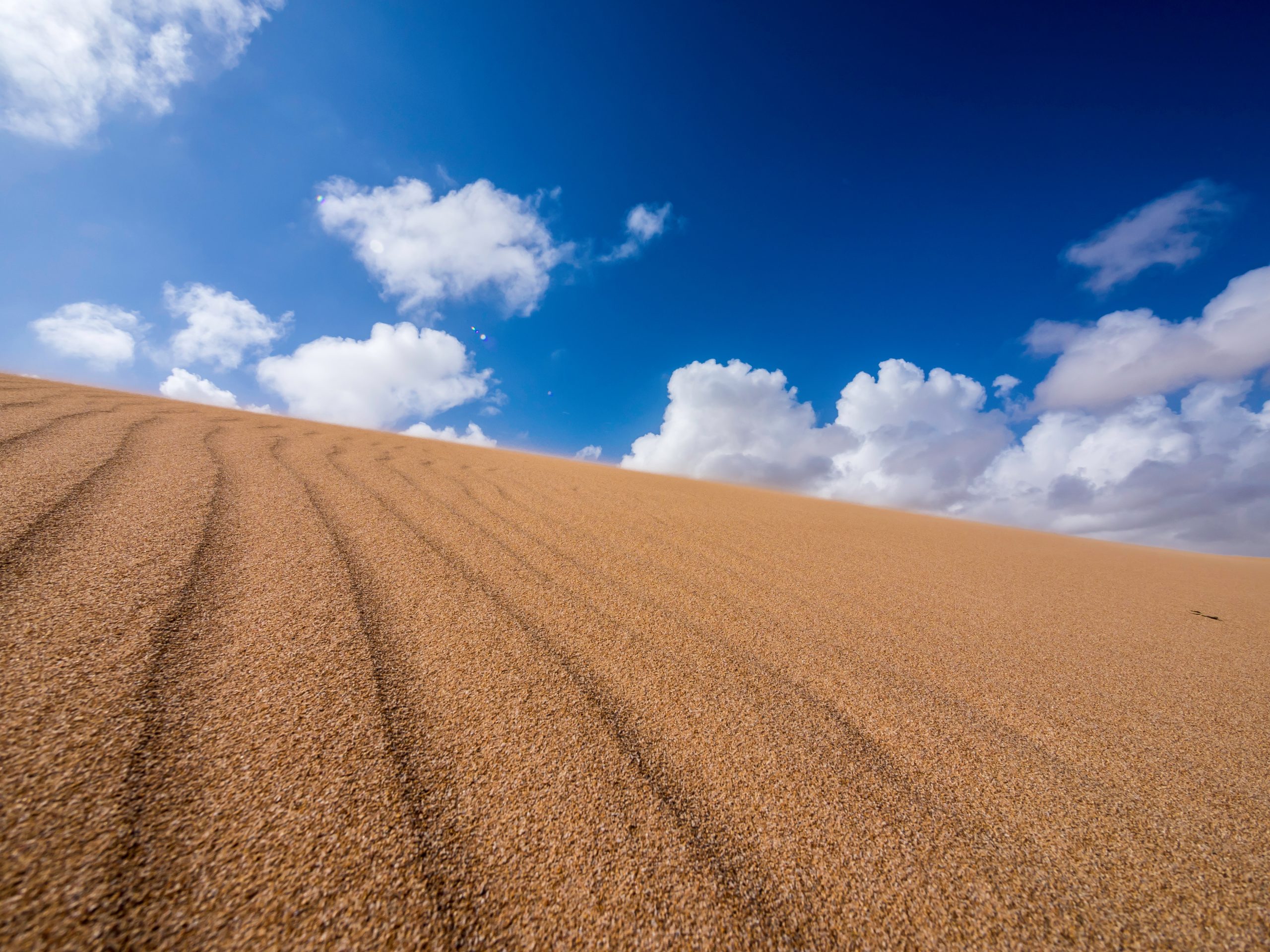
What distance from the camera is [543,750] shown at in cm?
97

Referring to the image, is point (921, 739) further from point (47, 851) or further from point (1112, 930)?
point (47, 851)

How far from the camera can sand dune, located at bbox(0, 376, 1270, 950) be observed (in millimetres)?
675

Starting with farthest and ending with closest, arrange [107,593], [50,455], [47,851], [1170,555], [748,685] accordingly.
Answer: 1. [1170,555]
2. [50,455]
3. [748,685]
4. [107,593]
5. [47,851]

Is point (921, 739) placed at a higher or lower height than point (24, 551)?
lower

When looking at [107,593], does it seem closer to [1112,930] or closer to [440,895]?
[440,895]

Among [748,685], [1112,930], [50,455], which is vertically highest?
[50,455]

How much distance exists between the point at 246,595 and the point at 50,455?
182 cm

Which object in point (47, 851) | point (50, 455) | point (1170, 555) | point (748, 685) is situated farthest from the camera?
point (1170, 555)

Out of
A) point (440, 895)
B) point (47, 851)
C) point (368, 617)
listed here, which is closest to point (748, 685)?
point (440, 895)

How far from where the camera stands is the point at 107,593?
123 centimetres

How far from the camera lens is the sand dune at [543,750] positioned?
675mm

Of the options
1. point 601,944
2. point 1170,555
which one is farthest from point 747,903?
point 1170,555

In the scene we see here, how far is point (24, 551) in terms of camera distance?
1.35 metres

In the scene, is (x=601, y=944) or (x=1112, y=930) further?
(x=1112, y=930)
